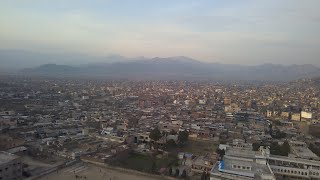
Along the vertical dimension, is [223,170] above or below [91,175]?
above

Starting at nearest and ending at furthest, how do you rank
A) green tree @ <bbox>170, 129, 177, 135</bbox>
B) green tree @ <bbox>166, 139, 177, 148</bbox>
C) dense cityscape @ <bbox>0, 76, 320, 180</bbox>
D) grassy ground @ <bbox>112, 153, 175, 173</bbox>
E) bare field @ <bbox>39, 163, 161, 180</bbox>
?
bare field @ <bbox>39, 163, 161, 180</bbox> → dense cityscape @ <bbox>0, 76, 320, 180</bbox> → grassy ground @ <bbox>112, 153, 175, 173</bbox> → green tree @ <bbox>166, 139, 177, 148</bbox> → green tree @ <bbox>170, 129, 177, 135</bbox>

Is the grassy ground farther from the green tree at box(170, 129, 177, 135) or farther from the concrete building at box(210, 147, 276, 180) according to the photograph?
the green tree at box(170, 129, 177, 135)

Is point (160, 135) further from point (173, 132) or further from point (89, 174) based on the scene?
point (89, 174)

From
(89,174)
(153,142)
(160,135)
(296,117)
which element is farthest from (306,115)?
(89,174)

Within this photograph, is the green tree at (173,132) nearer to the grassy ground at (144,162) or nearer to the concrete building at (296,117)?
the grassy ground at (144,162)

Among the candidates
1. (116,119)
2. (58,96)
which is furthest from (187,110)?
(58,96)

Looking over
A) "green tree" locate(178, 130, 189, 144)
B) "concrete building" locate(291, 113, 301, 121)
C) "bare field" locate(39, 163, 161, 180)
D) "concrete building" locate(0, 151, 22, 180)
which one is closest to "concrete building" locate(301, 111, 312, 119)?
"concrete building" locate(291, 113, 301, 121)

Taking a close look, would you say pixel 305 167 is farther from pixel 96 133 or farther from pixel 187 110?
pixel 187 110
